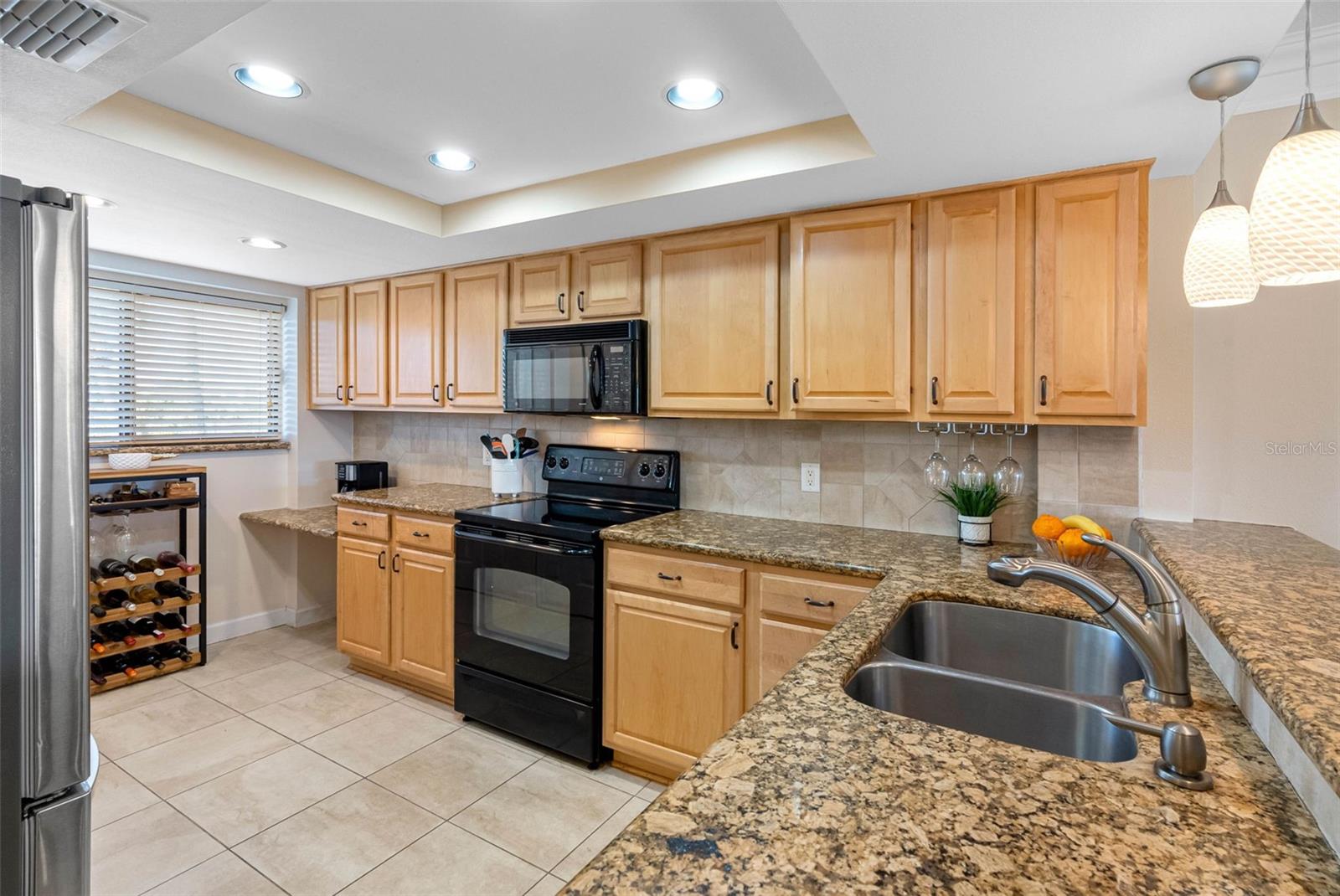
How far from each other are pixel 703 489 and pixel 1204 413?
1815 millimetres

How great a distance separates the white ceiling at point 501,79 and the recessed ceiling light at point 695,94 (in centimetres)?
3

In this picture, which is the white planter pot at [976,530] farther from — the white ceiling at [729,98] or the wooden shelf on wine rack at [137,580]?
the wooden shelf on wine rack at [137,580]

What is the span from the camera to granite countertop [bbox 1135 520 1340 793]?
74cm

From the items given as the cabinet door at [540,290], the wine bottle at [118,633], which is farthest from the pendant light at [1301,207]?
the wine bottle at [118,633]

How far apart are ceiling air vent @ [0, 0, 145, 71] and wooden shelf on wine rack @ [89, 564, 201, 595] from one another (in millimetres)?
2721

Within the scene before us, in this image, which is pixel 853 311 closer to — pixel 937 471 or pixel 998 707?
pixel 937 471

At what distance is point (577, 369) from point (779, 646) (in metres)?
1.45

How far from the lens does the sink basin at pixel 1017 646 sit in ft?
4.75

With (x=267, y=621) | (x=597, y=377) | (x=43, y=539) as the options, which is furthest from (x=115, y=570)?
(x=43, y=539)

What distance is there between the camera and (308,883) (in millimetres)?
1900

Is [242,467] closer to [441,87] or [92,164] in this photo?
[92,164]

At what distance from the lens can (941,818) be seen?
737 millimetres

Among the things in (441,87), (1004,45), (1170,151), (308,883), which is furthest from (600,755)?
(1170,151)

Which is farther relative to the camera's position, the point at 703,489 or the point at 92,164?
the point at 703,489
